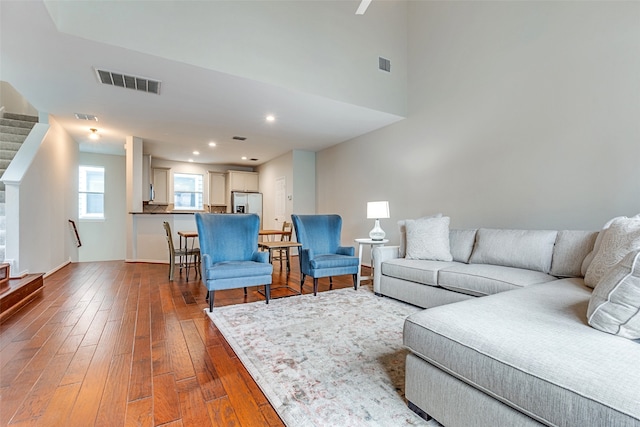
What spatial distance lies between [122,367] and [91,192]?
748cm

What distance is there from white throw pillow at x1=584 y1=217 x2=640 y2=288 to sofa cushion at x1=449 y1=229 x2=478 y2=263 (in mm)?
1272

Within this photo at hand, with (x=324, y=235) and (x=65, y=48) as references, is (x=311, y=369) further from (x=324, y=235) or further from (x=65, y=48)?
(x=65, y=48)

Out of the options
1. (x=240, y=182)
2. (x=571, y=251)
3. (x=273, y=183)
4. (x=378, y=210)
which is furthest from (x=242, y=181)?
(x=571, y=251)

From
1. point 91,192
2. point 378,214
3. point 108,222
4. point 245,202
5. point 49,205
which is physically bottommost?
point 108,222

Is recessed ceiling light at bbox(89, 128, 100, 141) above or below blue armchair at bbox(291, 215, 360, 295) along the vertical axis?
above

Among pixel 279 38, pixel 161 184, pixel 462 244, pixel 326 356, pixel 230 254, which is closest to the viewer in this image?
pixel 326 356

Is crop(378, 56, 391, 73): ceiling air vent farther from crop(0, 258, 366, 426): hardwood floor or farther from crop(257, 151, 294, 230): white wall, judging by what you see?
crop(0, 258, 366, 426): hardwood floor

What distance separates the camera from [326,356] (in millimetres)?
2035

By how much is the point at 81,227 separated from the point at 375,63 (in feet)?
26.2

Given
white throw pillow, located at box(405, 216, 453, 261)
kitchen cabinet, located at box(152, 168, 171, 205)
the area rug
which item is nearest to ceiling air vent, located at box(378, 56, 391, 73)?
white throw pillow, located at box(405, 216, 453, 261)

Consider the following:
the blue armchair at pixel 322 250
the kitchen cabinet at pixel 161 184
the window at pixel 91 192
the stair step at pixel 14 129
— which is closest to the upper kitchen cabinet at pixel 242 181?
the kitchen cabinet at pixel 161 184

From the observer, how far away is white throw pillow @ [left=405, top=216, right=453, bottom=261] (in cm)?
341

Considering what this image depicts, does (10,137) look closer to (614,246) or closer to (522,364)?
(522,364)

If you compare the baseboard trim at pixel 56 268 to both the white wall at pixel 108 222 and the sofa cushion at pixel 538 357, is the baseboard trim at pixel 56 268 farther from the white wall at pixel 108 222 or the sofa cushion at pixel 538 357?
the sofa cushion at pixel 538 357
